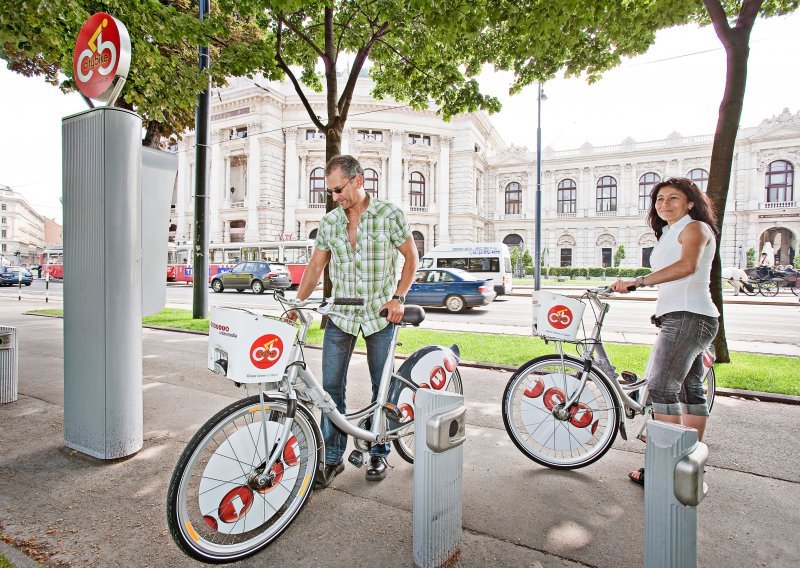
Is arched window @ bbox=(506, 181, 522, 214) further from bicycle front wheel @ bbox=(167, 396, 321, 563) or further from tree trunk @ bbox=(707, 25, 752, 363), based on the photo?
bicycle front wheel @ bbox=(167, 396, 321, 563)

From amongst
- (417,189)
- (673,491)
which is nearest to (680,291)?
(673,491)

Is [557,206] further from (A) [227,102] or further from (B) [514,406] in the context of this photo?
(B) [514,406]

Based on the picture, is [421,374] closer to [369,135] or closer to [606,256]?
[369,135]

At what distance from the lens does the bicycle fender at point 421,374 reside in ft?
9.96

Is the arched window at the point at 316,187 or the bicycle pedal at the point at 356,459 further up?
the arched window at the point at 316,187

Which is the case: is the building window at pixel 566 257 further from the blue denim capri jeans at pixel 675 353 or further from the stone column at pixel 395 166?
the blue denim capri jeans at pixel 675 353

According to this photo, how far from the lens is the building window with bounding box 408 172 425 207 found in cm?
4413

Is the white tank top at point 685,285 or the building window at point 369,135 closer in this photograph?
the white tank top at point 685,285

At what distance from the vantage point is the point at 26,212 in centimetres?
11031

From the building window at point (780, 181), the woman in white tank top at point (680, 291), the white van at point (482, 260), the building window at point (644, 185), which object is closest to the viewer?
the woman in white tank top at point (680, 291)

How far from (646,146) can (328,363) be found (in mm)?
52985

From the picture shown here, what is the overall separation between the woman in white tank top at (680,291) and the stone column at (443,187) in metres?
40.7

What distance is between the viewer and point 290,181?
41219 mm

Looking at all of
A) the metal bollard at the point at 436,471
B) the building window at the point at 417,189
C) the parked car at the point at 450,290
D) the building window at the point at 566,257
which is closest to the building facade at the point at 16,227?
the building window at the point at 417,189
